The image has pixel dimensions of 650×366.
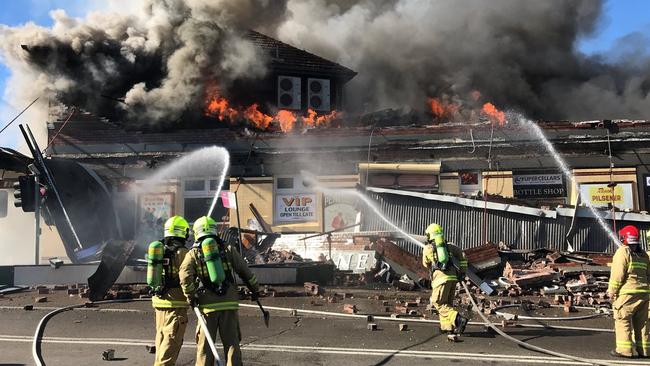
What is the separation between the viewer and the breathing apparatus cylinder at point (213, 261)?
4281mm

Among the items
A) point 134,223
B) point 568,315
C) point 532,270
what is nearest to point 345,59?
point 134,223

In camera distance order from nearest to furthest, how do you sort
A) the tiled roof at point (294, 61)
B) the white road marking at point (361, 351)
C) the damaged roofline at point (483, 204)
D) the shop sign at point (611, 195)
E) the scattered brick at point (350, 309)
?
the white road marking at point (361, 351)
the scattered brick at point (350, 309)
the damaged roofline at point (483, 204)
the shop sign at point (611, 195)
the tiled roof at point (294, 61)

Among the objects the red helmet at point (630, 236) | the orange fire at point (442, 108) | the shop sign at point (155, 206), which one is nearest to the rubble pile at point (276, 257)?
the shop sign at point (155, 206)

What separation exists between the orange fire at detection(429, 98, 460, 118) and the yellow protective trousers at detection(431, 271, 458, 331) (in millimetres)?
16498

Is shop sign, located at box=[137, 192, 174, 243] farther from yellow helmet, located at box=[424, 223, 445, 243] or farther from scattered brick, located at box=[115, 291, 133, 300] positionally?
yellow helmet, located at box=[424, 223, 445, 243]

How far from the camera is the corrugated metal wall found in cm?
1213

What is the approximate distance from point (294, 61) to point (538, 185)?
11.4m

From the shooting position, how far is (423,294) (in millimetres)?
10305

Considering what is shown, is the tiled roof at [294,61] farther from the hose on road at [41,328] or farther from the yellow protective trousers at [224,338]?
the yellow protective trousers at [224,338]

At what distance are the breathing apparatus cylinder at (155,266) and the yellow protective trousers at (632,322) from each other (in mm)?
4701

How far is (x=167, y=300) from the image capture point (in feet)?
14.8

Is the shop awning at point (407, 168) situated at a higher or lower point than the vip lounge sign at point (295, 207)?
higher

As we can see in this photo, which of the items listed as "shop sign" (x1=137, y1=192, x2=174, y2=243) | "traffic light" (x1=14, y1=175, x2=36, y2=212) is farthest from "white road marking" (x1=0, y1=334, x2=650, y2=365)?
"shop sign" (x1=137, y1=192, x2=174, y2=243)

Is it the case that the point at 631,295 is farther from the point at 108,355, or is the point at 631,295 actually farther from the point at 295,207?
Result: the point at 295,207
